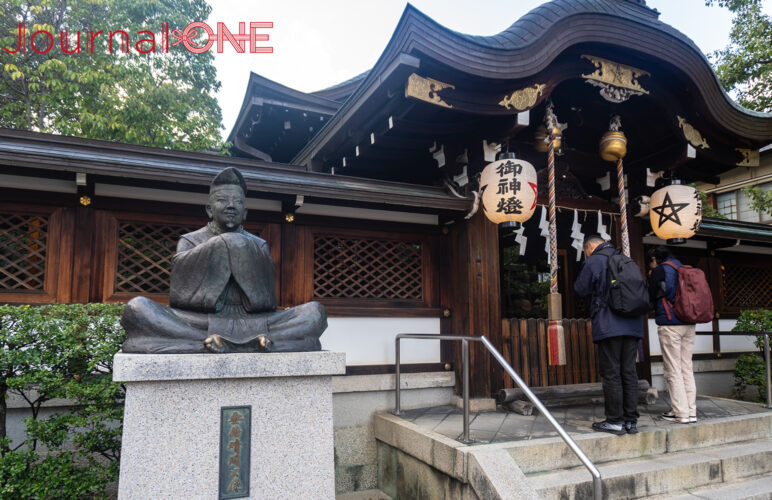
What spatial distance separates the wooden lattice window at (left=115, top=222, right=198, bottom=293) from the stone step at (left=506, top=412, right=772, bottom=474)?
176 inches

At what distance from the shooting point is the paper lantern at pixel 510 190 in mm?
5953

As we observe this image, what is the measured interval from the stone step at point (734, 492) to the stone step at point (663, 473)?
0.19 ft

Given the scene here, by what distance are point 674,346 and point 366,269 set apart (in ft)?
13.4

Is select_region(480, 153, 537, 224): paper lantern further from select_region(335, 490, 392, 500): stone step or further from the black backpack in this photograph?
select_region(335, 490, 392, 500): stone step

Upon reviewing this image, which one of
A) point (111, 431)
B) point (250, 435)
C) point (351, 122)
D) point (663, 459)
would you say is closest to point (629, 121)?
point (351, 122)

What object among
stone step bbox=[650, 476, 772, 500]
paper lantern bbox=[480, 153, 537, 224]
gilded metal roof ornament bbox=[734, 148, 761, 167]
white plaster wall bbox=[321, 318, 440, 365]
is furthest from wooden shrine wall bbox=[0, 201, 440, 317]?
gilded metal roof ornament bbox=[734, 148, 761, 167]

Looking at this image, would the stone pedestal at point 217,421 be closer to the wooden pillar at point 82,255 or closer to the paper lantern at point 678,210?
the wooden pillar at point 82,255

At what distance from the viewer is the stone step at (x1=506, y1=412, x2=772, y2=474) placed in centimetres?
459

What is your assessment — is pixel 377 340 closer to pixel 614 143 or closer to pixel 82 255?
pixel 82 255

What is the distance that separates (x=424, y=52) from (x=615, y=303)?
342 cm

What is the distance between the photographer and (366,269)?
22.3 feet

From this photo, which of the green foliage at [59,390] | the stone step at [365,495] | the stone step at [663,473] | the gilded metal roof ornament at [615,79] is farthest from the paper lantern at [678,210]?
the green foliage at [59,390]

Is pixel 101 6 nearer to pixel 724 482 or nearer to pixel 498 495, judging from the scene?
pixel 498 495

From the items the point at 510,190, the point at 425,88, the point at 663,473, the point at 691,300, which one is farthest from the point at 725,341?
the point at 425,88
